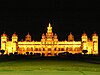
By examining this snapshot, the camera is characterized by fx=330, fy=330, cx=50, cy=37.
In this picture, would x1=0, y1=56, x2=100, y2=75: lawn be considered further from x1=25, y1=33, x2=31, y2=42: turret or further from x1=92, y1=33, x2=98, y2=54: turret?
x1=25, y1=33, x2=31, y2=42: turret

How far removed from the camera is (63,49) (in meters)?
150

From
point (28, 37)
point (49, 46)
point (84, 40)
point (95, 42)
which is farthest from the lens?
point (28, 37)

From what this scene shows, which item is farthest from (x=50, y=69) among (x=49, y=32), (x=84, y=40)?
(x=49, y=32)

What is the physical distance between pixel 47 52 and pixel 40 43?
7.30 m

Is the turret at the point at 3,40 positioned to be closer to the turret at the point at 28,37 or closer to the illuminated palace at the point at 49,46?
the illuminated palace at the point at 49,46

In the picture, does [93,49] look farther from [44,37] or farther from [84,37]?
[44,37]

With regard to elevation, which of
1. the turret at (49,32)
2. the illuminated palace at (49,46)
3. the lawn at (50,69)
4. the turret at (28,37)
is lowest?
the lawn at (50,69)

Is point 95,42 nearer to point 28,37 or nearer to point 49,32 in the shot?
point 49,32

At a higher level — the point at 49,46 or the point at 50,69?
the point at 49,46

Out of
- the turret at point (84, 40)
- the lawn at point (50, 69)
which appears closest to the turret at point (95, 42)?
the turret at point (84, 40)

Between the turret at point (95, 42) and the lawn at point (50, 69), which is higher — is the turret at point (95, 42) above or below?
above

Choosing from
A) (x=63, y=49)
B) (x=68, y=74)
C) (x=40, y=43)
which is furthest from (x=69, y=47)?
(x=68, y=74)

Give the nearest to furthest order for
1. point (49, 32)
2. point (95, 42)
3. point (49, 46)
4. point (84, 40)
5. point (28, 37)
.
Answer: point (95, 42) < point (84, 40) < point (49, 46) < point (49, 32) < point (28, 37)

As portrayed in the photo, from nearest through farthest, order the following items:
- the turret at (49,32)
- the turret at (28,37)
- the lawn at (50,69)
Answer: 1. the lawn at (50,69)
2. the turret at (49,32)
3. the turret at (28,37)
